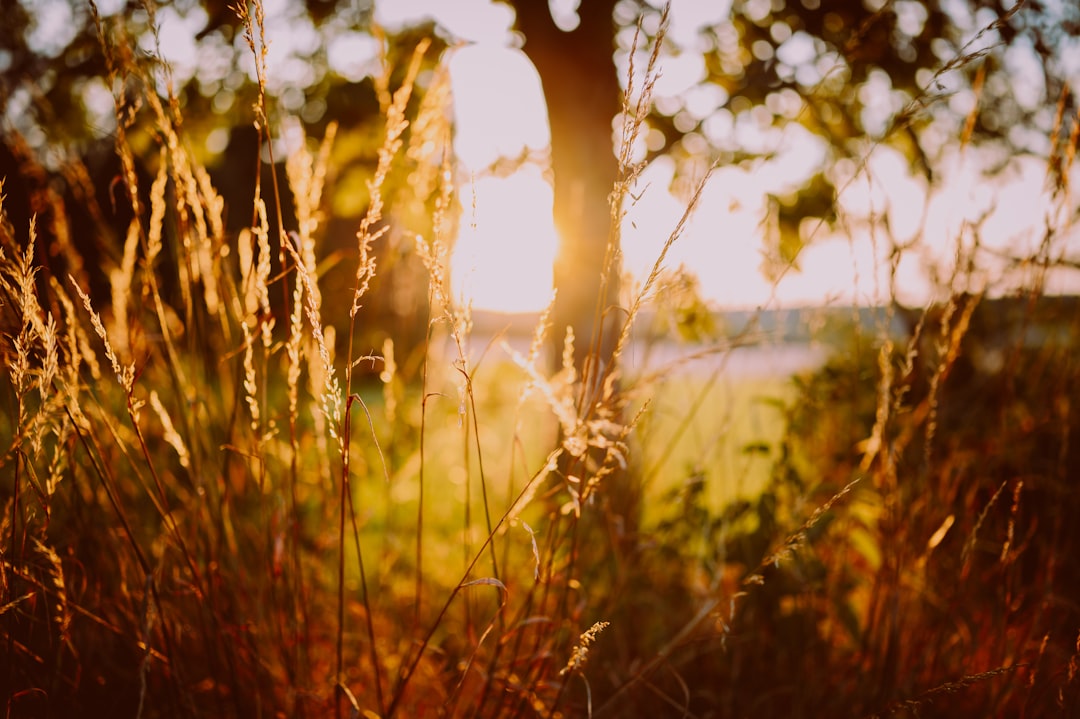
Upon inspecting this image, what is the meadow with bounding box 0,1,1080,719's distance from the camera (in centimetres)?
110

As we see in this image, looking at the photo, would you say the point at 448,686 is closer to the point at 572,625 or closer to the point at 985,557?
the point at 572,625

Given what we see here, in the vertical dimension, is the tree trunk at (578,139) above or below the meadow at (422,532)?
above

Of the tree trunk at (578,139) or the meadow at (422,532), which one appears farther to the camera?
the tree trunk at (578,139)

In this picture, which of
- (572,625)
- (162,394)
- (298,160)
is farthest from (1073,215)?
(162,394)

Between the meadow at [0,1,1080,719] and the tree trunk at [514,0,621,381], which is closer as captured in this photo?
the meadow at [0,1,1080,719]

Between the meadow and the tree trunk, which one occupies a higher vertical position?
the tree trunk

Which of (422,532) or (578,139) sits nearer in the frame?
(422,532)

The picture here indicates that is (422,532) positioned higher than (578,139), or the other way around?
(578,139)

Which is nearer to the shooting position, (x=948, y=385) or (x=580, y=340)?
(x=580, y=340)

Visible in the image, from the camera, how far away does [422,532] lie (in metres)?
1.59

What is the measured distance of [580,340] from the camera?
2436mm

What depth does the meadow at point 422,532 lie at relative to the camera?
1100 millimetres

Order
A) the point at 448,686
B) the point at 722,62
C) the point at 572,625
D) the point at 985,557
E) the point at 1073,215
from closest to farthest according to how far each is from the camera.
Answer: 1. the point at 572,625
2. the point at 1073,215
3. the point at 448,686
4. the point at 985,557
5. the point at 722,62

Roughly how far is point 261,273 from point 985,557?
315cm
